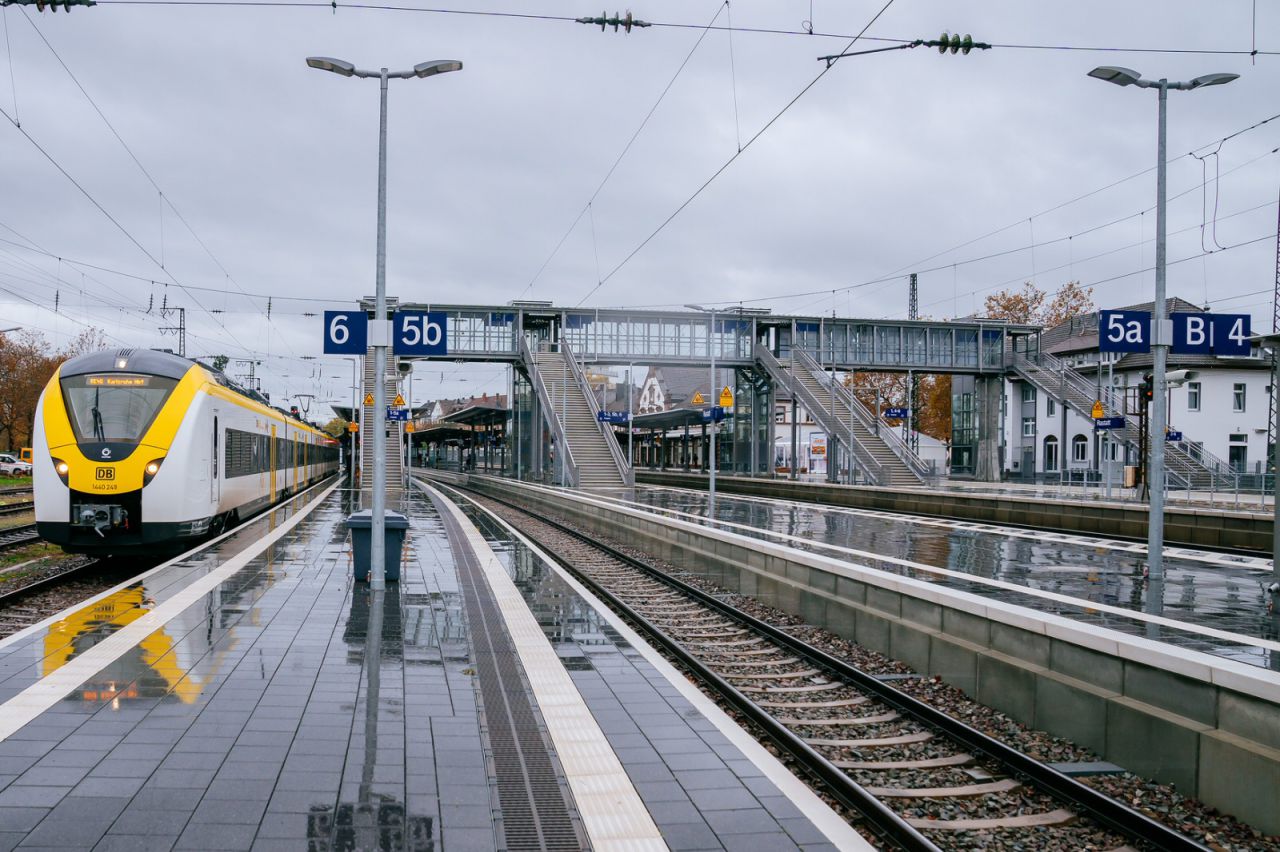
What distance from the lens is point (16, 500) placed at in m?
31.0

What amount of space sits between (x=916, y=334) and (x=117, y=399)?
4356 centimetres

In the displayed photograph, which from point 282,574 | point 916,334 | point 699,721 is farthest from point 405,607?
point 916,334

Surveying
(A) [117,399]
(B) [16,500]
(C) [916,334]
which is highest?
(C) [916,334]

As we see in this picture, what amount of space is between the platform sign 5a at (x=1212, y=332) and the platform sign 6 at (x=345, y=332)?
9789mm

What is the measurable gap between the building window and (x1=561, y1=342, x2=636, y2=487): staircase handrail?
25814 mm

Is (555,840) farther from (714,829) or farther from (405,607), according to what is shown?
(405,607)

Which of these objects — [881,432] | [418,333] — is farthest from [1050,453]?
[418,333]

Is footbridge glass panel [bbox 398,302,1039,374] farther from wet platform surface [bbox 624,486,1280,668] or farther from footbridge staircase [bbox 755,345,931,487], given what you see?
wet platform surface [bbox 624,486,1280,668]

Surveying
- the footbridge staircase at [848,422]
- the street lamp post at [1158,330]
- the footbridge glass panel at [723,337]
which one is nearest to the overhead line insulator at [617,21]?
the street lamp post at [1158,330]

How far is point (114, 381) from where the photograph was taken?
13891mm

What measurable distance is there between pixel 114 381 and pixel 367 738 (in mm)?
10052

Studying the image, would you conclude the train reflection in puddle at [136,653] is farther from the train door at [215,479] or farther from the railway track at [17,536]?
the railway track at [17,536]

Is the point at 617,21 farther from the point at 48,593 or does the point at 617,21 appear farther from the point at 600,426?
the point at 600,426

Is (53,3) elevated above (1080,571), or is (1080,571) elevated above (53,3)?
(53,3)
